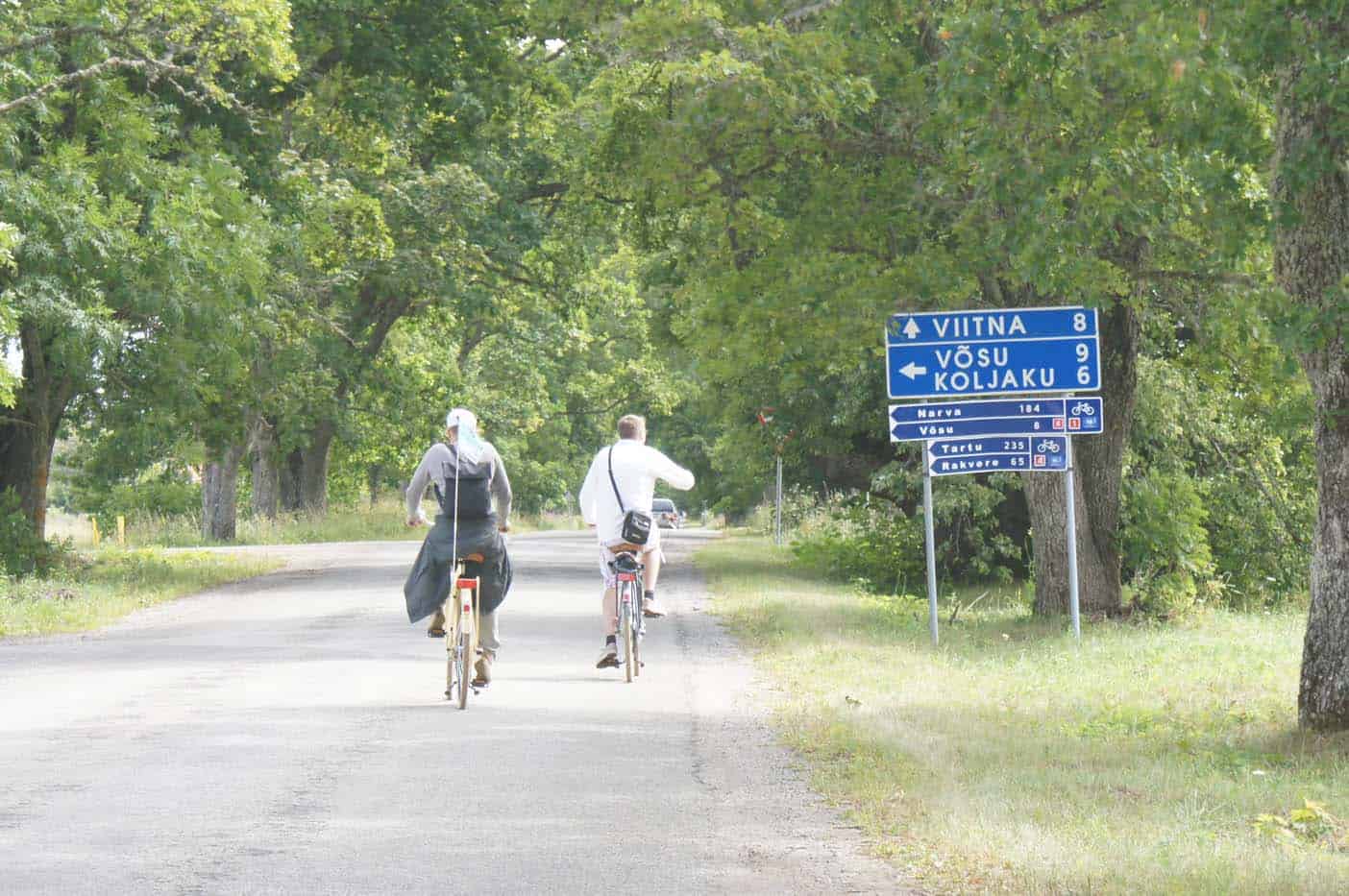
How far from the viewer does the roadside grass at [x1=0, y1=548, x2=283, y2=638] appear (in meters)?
20.3

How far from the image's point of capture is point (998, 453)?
18.6 meters

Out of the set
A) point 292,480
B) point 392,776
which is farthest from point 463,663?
point 292,480

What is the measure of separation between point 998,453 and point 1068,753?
27.3 feet

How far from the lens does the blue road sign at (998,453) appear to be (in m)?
18.5

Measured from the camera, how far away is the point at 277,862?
24.1 feet

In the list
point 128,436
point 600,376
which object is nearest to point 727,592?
point 128,436

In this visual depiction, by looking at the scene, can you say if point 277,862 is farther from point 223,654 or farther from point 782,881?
point 223,654

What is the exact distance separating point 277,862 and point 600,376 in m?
66.8

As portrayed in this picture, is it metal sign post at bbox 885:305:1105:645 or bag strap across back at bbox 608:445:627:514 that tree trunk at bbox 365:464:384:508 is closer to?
metal sign post at bbox 885:305:1105:645

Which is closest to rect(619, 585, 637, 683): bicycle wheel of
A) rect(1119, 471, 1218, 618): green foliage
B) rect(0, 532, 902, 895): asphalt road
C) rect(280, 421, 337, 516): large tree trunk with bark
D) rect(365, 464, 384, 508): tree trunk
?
rect(0, 532, 902, 895): asphalt road

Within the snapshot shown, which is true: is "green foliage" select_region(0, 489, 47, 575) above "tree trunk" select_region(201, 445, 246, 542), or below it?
below

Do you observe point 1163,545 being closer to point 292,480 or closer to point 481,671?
point 481,671

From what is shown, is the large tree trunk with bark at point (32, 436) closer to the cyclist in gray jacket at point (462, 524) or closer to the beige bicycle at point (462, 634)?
the cyclist in gray jacket at point (462, 524)

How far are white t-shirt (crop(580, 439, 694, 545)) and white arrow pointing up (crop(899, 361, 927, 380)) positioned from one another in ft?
13.9
